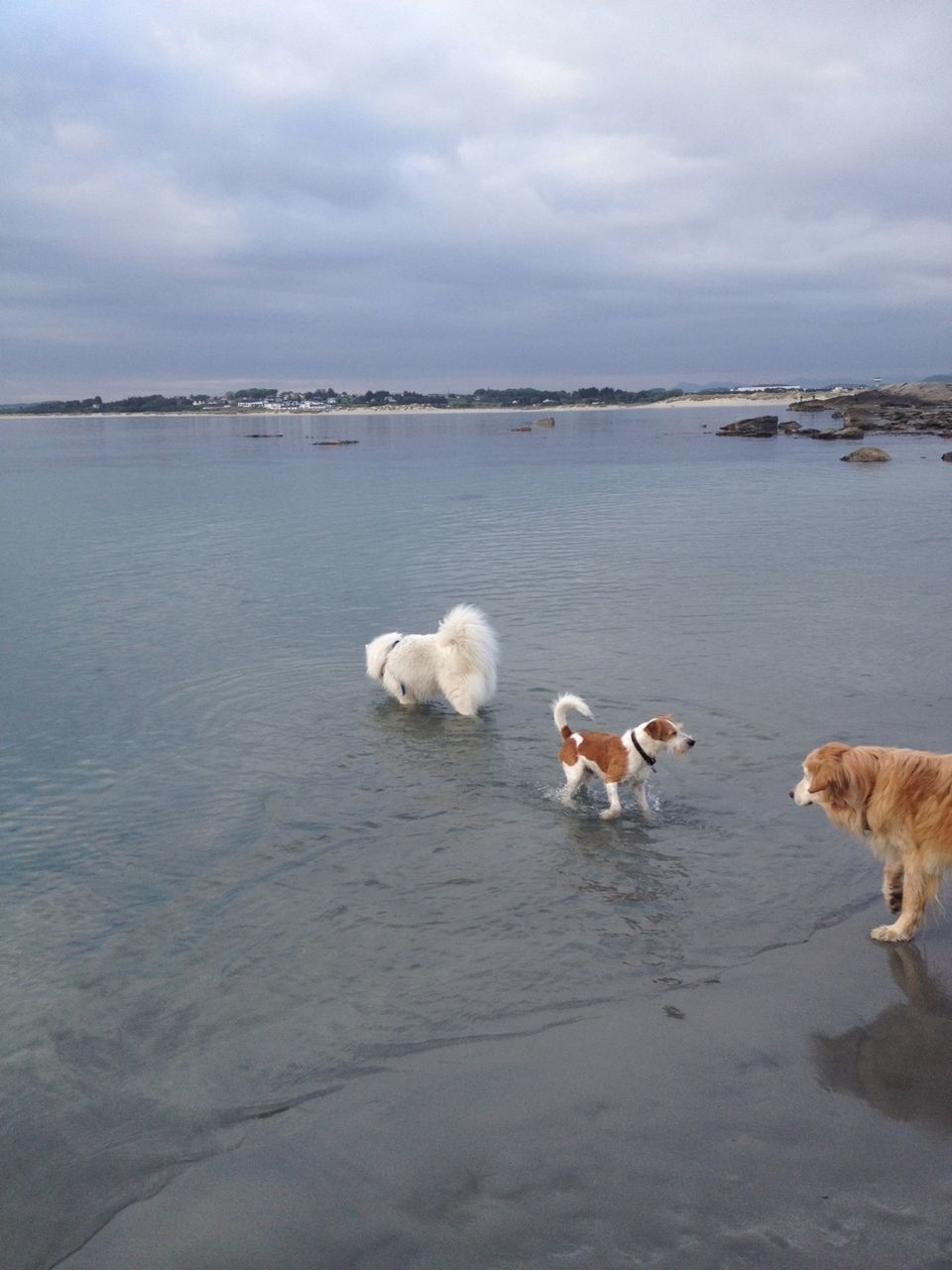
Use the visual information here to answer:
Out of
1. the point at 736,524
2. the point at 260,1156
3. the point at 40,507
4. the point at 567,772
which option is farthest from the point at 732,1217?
the point at 40,507

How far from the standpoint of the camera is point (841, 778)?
6.21 metres

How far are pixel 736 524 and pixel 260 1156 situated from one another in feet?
80.0

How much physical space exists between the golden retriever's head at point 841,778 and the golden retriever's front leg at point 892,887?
0.47m

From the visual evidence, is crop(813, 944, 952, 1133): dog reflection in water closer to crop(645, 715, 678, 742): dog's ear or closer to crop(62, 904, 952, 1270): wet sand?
crop(62, 904, 952, 1270): wet sand

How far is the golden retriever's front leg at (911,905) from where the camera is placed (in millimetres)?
5930

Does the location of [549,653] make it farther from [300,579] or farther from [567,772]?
[300,579]

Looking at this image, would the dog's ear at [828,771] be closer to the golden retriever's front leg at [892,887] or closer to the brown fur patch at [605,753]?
the golden retriever's front leg at [892,887]

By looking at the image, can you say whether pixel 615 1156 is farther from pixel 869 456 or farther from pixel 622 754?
pixel 869 456

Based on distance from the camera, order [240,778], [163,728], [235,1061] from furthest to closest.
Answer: [163,728], [240,778], [235,1061]

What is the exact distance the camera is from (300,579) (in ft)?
63.9

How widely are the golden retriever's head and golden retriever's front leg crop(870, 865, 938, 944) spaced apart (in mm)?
511

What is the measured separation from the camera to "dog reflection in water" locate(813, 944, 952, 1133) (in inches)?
183

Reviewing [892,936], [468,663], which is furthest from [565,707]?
[892,936]

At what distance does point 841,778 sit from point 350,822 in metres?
3.89
